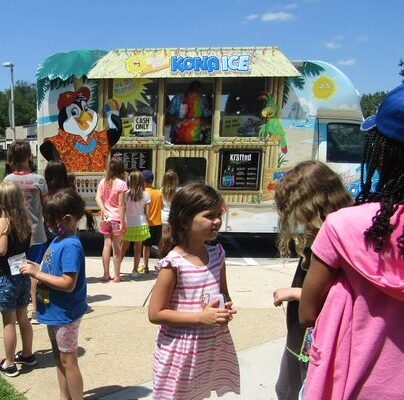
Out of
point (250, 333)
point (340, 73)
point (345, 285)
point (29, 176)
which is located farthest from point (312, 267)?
point (340, 73)

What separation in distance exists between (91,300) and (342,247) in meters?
4.76

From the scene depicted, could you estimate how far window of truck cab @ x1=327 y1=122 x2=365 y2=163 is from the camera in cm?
797

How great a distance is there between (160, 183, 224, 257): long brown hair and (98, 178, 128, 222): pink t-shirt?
412 cm

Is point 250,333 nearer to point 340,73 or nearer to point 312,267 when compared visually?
point 312,267

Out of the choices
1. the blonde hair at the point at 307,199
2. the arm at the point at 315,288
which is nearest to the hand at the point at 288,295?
the blonde hair at the point at 307,199

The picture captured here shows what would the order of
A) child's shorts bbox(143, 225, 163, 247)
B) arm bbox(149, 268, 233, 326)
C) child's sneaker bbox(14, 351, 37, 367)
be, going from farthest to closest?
child's shorts bbox(143, 225, 163, 247), child's sneaker bbox(14, 351, 37, 367), arm bbox(149, 268, 233, 326)

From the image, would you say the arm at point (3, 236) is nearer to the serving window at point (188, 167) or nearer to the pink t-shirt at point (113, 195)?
the pink t-shirt at point (113, 195)

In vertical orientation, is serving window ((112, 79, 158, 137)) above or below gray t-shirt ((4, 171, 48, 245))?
above

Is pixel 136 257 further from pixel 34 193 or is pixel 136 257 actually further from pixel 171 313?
pixel 171 313

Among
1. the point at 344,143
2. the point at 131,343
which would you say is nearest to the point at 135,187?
the point at 131,343

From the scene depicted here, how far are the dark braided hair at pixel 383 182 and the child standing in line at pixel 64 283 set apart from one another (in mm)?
1883

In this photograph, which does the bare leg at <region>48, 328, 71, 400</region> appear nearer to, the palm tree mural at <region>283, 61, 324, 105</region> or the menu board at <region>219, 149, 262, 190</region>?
the menu board at <region>219, 149, 262, 190</region>

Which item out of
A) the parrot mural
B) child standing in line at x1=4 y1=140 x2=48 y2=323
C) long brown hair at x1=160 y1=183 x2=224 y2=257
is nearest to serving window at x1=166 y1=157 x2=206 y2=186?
the parrot mural

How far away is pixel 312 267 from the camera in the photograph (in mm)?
1475
